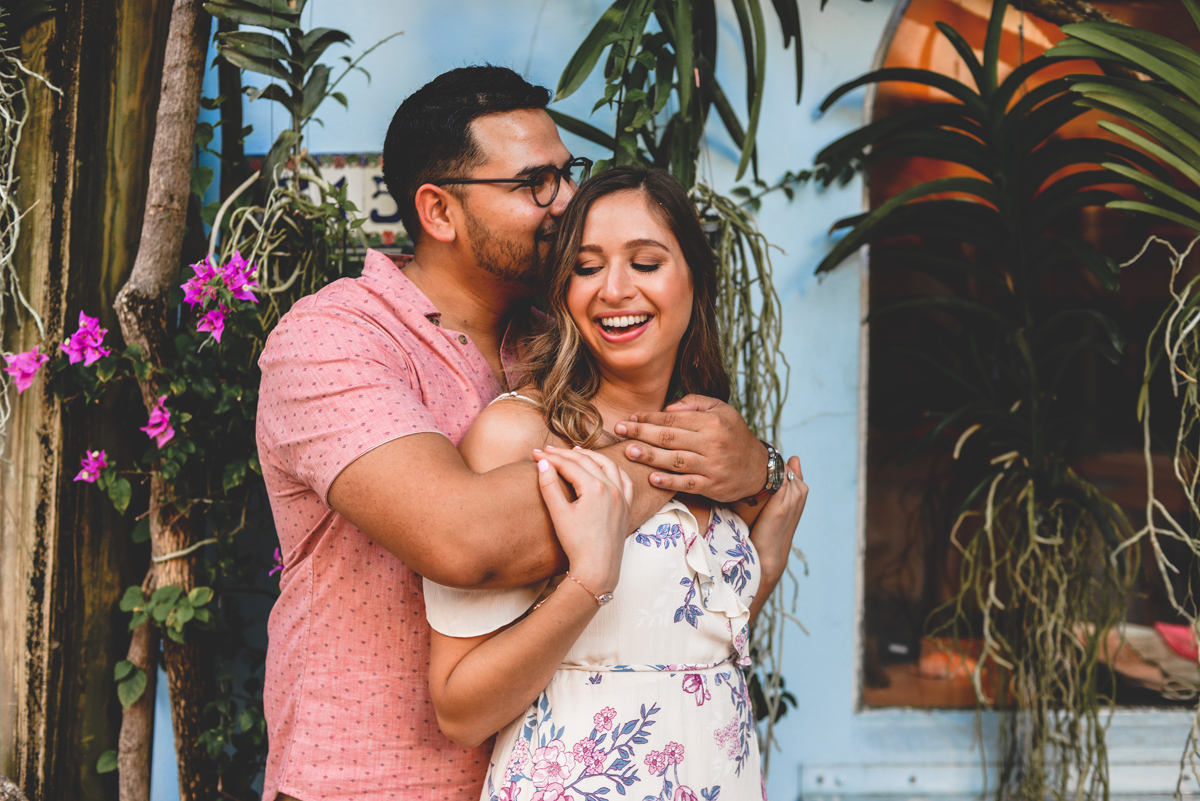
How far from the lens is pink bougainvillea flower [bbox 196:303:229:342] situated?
5.11 feet

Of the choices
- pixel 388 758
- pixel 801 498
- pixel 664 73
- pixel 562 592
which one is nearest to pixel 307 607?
pixel 388 758

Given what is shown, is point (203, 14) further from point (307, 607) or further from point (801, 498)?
point (801, 498)

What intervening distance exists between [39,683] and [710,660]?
1500mm

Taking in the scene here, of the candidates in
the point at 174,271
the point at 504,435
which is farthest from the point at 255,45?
the point at 504,435

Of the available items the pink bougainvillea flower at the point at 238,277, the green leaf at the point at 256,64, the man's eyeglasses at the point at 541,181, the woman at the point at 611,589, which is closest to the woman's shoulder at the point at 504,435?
the woman at the point at 611,589

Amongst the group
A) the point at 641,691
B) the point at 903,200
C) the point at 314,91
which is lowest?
the point at 641,691

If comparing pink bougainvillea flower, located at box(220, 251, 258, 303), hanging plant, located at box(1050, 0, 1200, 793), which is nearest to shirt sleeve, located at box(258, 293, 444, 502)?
pink bougainvillea flower, located at box(220, 251, 258, 303)

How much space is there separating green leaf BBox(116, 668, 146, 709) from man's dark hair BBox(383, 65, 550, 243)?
47.2 inches

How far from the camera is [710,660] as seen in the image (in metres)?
1.14

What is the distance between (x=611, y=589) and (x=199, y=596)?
1.14 metres

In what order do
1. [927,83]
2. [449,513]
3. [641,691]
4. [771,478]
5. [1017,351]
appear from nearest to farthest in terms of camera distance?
[449,513], [641,691], [771,478], [927,83], [1017,351]

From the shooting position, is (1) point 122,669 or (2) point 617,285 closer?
(2) point 617,285

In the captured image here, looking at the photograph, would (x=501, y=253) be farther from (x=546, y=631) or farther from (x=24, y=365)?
(x=24, y=365)

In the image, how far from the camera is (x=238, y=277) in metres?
1.57
